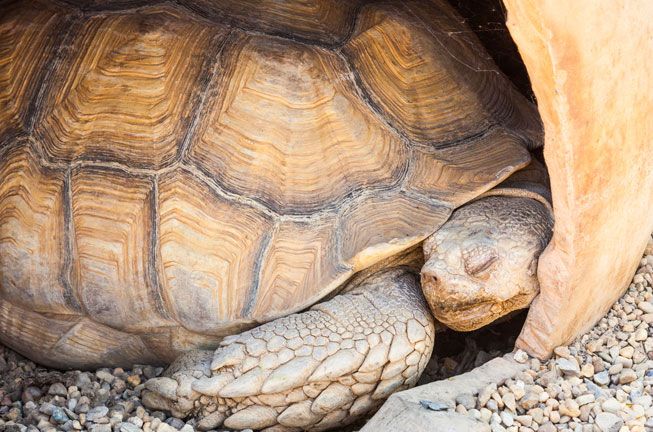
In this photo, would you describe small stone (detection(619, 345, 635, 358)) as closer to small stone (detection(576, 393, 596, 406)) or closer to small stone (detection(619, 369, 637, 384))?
small stone (detection(619, 369, 637, 384))

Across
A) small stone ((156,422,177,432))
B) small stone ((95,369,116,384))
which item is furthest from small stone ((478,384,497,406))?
small stone ((95,369,116,384))

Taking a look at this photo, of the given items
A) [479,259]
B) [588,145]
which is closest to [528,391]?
[479,259]

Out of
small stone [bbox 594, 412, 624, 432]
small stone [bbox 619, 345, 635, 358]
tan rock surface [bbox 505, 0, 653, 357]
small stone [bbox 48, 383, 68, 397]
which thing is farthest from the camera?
small stone [bbox 48, 383, 68, 397]

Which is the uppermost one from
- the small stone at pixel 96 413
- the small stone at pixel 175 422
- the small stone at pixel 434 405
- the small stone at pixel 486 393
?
the small stone at pixel 434 405

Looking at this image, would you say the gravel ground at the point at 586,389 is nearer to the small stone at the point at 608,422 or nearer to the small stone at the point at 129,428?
the small stone at the point at 608,422

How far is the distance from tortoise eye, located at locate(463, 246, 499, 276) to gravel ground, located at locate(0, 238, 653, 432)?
33 cm

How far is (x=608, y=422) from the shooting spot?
2.68m

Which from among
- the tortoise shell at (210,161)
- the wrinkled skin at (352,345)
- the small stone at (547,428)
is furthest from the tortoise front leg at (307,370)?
the small stone at (547,428)

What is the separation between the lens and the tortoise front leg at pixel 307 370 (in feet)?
9.37

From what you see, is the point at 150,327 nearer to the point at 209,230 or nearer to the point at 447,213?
the point at 209,230

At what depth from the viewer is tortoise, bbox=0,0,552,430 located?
2928 millimetres

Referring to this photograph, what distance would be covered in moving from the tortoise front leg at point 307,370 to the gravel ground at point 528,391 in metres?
0.14

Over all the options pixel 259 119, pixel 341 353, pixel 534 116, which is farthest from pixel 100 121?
pixel 534 116

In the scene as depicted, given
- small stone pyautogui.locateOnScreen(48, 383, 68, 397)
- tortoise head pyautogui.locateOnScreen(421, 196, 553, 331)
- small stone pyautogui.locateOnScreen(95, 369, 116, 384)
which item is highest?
tortoise head pyautogui.locateOnScreen(421, 196, 553, 331)
